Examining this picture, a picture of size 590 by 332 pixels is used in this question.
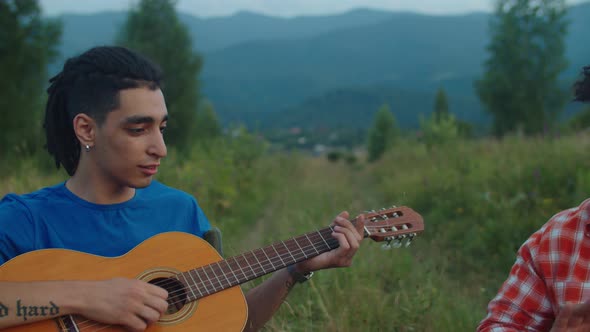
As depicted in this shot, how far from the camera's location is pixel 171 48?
56.4 feet

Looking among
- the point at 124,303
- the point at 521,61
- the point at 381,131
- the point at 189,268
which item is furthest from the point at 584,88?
the point at 381,131

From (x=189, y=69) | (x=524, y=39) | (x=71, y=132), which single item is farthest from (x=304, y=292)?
(x=524, y=39)

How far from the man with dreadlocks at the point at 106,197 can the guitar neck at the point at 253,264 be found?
6 centimetres

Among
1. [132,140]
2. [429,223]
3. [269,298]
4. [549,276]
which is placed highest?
[132,140]

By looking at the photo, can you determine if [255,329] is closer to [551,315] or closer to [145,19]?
[551,315]

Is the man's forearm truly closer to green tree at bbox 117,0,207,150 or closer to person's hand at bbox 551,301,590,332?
person's hand at bbox 551,301,590,332

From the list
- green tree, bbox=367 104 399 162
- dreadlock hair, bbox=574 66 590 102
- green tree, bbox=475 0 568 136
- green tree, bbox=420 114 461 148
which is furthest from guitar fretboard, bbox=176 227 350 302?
green tree, bbox=367 104 399 162

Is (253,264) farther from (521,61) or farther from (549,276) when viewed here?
(521,61)

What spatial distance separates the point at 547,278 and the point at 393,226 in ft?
1.89

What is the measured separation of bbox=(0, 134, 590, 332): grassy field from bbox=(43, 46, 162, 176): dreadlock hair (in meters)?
1.23

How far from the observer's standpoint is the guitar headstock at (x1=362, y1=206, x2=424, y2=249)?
1.92m

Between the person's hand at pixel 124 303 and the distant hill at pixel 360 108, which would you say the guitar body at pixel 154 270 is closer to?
the person's hand at pixel 124 303

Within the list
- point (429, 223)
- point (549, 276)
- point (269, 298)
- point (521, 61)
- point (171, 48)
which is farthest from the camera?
point (521, 61)

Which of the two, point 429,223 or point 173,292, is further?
point 429,223
